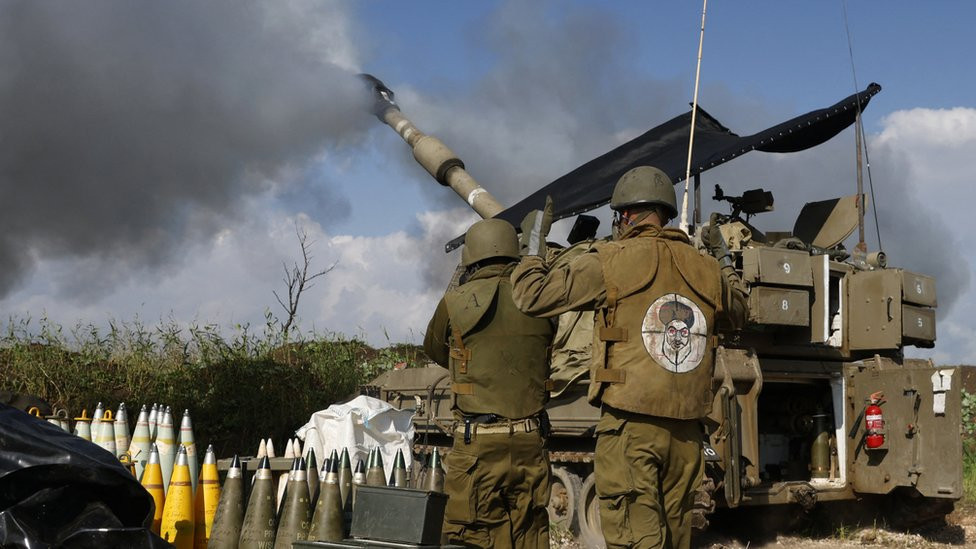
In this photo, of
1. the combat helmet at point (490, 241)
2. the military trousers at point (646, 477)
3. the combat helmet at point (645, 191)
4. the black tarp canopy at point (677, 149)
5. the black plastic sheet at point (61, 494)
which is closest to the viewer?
the black plastic sheet at point (61, 494)

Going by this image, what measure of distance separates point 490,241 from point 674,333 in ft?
4.32

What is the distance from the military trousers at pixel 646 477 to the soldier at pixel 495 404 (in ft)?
2.42

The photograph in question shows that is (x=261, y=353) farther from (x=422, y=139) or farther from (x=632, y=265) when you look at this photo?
(x=632, y=265)

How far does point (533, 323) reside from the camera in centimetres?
523

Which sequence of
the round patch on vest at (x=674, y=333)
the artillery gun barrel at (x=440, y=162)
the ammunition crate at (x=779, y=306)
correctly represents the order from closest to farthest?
the round patch on vest at (x=674, y=333) → the ammunition crate at (x=779, y=306) → the artillery gun barrel at (x=440, y=162)

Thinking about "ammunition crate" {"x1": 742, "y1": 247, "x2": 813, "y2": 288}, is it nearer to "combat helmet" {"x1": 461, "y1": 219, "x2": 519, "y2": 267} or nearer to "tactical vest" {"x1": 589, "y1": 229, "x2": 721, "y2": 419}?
"combat helmet" {"x1": 461, "y1": 219, "x2": 519, "y2": 267}

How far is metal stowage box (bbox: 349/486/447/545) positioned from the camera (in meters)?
3.94

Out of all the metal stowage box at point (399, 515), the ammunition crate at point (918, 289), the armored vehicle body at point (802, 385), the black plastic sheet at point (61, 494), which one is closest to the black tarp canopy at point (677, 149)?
the armored vehicle body at point (802, 385)

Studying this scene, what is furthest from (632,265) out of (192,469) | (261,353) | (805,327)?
(261,353)

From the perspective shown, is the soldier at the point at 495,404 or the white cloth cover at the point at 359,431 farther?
the white cloth cover at the point at 359,431

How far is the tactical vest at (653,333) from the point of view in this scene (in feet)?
13.9

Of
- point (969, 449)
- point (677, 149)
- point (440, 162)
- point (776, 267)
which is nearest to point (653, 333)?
point (776, 267)

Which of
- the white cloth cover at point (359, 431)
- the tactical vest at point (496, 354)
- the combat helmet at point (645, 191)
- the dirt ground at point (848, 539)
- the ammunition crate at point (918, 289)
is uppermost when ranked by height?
the ammunition crate at point (918, 289)

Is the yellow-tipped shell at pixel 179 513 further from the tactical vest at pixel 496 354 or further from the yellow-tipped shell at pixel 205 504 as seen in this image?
the tactical vest at pixel 496 354
